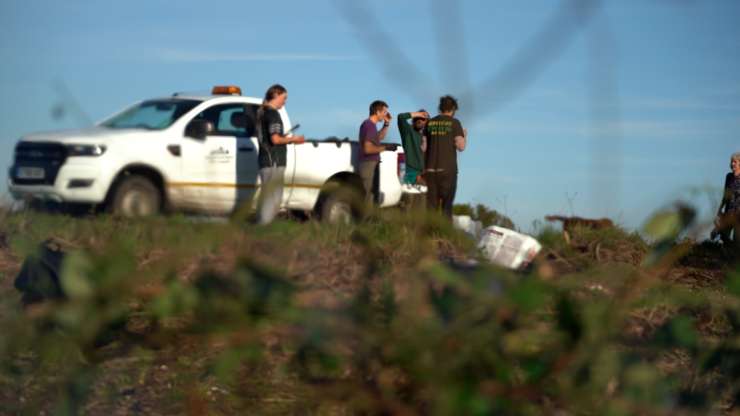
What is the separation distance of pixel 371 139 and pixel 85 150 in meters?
2.29

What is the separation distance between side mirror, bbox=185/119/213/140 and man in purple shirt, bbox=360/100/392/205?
150cm

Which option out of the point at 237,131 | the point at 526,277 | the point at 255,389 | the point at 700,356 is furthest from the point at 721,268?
the point at 526,277

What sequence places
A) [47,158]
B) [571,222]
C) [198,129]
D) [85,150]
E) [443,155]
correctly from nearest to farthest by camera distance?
[571,222] < [47,158] < [85,150] < [443,155] < [198,129]

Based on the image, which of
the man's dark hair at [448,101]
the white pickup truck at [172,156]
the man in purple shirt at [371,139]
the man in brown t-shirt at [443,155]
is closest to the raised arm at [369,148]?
the man in purple shirt at [371,139]

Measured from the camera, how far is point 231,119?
445 inches

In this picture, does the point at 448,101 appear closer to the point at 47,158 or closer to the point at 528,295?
the point at 528,295

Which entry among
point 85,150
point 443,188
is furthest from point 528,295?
point 443,188

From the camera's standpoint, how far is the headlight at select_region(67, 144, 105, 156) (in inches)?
313

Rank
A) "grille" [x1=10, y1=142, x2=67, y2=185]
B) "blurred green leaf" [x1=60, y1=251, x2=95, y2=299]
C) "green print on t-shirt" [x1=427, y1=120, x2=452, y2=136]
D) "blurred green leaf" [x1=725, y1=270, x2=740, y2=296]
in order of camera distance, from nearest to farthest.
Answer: "blurred green leaf" [x1=60, y1=251, x2=95, y2=299], "blurred green leaf" [x1=725, y1=270, x2=740, y2=296], "grille" [x1=10, y1=142, x2=67, y2=185], "green print on t-shirt" [x1=427, y1=120, x2=452, y2=136]

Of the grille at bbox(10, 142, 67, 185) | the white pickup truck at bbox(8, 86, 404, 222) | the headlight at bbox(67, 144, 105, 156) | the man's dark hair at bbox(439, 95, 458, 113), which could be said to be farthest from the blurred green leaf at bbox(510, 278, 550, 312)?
the headlight at bbox(67, 144, 105, 156)

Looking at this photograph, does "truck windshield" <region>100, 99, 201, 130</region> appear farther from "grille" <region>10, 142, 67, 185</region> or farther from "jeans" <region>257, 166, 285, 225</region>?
"jeans" <region>257, 166, 285, 225</region>

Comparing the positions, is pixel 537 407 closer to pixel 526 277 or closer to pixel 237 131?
pixel 526 277

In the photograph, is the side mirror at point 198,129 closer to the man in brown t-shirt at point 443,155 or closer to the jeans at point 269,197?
the man in brown t-shirt at point 443,155

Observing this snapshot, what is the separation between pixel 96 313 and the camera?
1.21 meters
